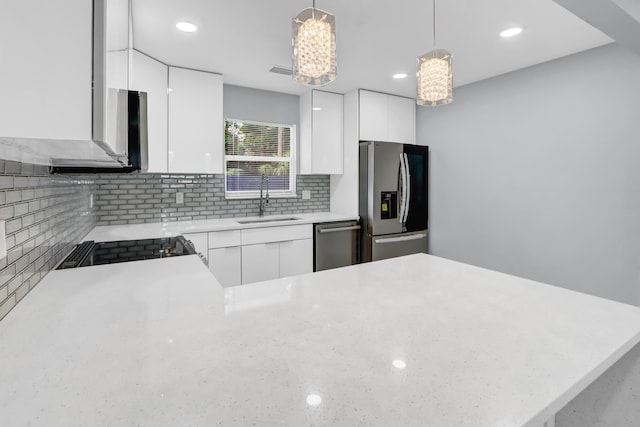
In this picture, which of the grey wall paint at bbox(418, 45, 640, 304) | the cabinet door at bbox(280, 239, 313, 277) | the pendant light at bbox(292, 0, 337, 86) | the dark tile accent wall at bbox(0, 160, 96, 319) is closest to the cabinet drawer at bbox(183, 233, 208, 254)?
the cabinet door at bbox(280, 239, 313, 277)

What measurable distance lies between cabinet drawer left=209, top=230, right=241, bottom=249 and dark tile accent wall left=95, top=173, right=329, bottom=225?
66 centimetres

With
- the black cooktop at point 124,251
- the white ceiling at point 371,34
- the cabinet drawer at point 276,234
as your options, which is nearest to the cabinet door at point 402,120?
the white ceiling at point 371,34

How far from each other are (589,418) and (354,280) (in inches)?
35.2

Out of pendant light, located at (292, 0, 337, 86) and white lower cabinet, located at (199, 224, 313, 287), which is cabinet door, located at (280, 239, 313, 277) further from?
pendant light, located at (292, 0, 337, 86)

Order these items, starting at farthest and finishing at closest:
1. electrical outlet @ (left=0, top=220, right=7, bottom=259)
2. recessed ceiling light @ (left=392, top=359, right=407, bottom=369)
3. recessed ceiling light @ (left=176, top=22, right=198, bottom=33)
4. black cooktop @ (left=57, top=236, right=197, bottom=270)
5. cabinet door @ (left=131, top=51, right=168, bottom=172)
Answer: cabinet door @ (left=131, top=51, right=168, bottom=172) < recessed ceiling light @ (left=176, top=22, right=198, bottom=33) < black cooktop @ (left=57, top=236, right=197, bottom=270) < electrical outlet @ (left=0, top=220, right=7, bottom=259) < recessed ceiling light @ (left=392, top=359, right=407, bottom=369)

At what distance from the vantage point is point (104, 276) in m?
1.42

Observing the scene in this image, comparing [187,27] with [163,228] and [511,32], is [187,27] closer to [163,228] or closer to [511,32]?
[163,228]

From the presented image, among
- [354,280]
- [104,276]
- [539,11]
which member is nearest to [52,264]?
[104,276]

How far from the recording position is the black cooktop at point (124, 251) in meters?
1.67

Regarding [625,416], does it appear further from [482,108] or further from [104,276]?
[482,108]

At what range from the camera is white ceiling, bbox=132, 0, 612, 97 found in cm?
204

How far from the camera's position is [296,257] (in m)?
3.44

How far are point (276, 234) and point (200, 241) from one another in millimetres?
751

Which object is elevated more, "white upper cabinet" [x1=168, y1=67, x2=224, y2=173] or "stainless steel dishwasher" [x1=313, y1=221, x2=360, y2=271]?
"white upper cabinet" [x1=168, y1=67, x2=224, y2=173]
